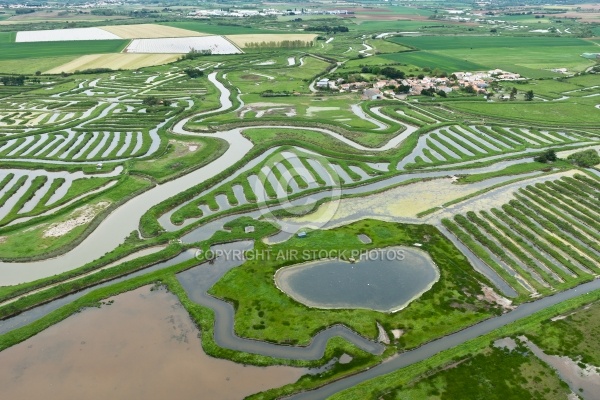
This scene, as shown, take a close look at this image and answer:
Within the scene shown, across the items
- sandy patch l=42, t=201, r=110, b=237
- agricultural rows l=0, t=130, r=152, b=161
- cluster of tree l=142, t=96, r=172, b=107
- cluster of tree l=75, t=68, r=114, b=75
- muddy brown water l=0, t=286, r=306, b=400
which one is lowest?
muddy brown water l=0, t=286, r=306, b=400

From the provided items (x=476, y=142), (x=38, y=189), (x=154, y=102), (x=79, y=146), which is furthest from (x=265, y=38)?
(x=38, y=189)

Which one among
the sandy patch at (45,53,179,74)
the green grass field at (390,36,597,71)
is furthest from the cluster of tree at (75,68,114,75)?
the green grass field at (390,36,597,71)

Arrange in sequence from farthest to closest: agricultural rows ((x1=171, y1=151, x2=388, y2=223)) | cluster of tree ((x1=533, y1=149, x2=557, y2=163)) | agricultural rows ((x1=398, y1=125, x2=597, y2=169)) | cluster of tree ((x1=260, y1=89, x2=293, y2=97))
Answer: cluster of tree ((x1=260, y1=89, x2=293, y2=97))
agricultural rows ((x1=398, y1=125, x2=597, y2=169))
cluster of tree ((x1=533, y1=149, x2=557, y2=163))
agricultural rows ((x1=171, y1=151, x2=388, y2=223))

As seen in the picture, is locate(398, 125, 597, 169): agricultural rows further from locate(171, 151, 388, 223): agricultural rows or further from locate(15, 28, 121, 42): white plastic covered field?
locate(15, 28, 121, 42): white plastic covered field

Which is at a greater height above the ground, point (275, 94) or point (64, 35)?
point (64, 35)

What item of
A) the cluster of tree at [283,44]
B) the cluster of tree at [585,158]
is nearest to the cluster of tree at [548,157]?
the cluster of tree at [585,158]

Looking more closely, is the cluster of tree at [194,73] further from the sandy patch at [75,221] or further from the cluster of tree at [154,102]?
the sandy patch at [75,221]

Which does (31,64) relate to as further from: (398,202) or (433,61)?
(398,202)

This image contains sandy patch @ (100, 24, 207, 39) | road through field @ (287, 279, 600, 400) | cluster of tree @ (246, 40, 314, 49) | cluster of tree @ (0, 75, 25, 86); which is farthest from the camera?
sandy patch @ (100, 24, 207, 39)
